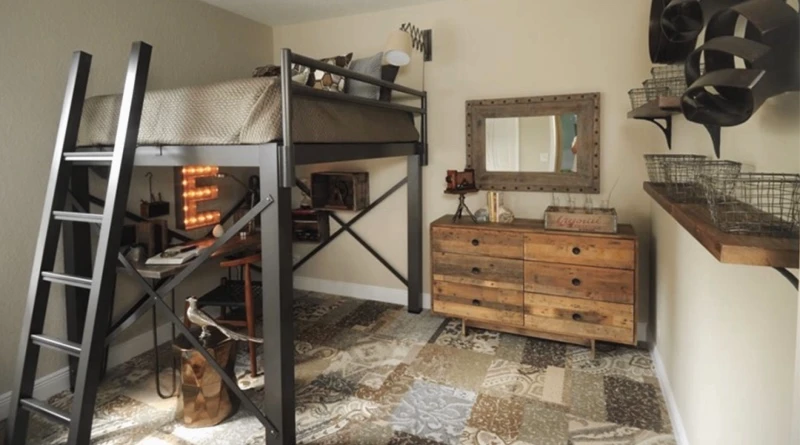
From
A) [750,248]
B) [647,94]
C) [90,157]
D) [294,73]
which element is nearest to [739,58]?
[750,248]

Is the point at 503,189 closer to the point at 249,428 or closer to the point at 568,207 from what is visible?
the point at 568,207

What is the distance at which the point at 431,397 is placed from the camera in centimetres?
238

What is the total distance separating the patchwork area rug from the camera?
207 centimetres

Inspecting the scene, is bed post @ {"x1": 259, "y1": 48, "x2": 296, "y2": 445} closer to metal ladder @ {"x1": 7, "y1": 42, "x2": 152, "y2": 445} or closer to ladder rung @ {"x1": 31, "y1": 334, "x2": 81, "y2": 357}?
metal ladder @ {"x1": 7, "y1": 42, "x2": 152, "y2": 445}

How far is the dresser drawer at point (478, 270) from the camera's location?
293cm

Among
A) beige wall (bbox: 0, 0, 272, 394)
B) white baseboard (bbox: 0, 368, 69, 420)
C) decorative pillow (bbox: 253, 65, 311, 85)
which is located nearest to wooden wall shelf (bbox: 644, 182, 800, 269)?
decorative pillow (bbox: 253, 65, 311, 85)

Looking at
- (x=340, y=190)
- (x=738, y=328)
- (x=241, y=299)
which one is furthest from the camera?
(x=340, y=190)

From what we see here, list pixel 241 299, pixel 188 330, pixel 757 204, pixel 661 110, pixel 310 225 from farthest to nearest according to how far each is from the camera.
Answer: pixel 310 225
pixel 241 299
pixel 188 330
pixel 661 110
pixel 757 204

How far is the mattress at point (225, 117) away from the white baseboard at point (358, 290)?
5.62 ft

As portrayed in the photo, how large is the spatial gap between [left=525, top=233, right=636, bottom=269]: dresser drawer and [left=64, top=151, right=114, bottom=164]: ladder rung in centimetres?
230

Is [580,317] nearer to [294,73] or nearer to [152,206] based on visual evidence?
[294,73]

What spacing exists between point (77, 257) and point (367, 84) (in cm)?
200

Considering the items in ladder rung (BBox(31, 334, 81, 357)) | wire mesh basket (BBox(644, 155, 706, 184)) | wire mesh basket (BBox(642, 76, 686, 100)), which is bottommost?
ladder rung (BBox(31, 334, 81, 357))

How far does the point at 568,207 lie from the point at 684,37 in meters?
1.74
